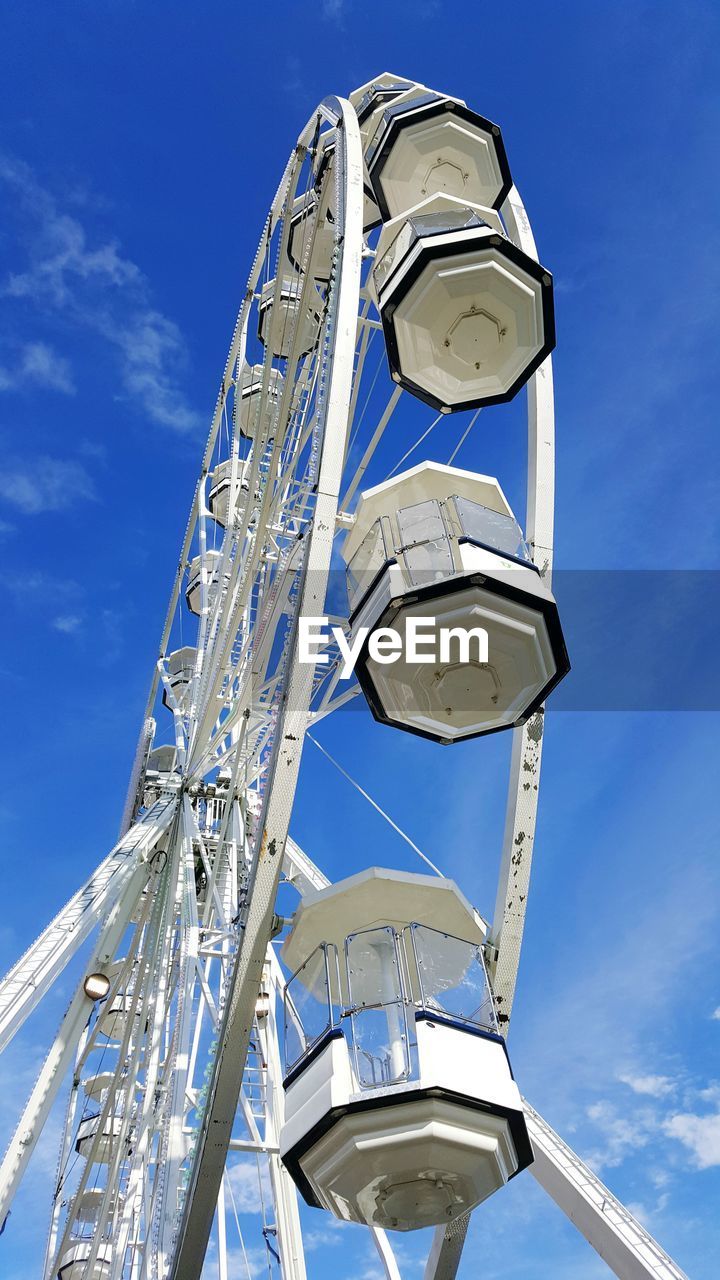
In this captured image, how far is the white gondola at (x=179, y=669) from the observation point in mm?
17578

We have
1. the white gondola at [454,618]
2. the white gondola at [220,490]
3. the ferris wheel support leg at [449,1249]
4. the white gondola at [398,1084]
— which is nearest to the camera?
the white gondola at [398,1084]

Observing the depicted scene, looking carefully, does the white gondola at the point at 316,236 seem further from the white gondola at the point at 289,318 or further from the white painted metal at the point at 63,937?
the white painted metal at the point at 63,937

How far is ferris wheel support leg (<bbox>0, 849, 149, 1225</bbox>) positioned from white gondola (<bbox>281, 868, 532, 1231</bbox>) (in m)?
3.40

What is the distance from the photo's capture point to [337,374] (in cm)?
762

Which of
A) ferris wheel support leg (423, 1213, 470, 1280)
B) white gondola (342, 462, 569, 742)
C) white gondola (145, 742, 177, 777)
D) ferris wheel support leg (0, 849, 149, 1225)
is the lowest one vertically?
ferris wheel support leg (423, 1213, 470, 1280)

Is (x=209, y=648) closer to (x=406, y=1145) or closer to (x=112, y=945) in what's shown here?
(x=112, y=945)

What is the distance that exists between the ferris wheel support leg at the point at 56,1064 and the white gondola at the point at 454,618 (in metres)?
4.28

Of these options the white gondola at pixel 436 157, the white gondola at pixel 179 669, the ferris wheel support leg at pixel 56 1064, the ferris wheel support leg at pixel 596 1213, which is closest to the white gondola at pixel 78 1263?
the white gondola at pixel 179 669

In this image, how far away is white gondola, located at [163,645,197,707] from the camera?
692 inches

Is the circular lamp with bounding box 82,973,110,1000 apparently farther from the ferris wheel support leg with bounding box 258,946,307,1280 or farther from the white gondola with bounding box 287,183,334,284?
the white gondola with bounding box 287,183,334,284

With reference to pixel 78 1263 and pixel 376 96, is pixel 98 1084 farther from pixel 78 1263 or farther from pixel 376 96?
pixel 376 96

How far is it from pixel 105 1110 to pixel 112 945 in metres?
3.29

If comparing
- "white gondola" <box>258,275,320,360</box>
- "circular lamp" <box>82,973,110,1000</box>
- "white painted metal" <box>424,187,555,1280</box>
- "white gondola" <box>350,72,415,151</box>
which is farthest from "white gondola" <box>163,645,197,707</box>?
"white painted metal" <box>424,187,555,1280</box>

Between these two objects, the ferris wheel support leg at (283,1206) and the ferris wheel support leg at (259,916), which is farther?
the ferris wheel support leg at (283,1206)
